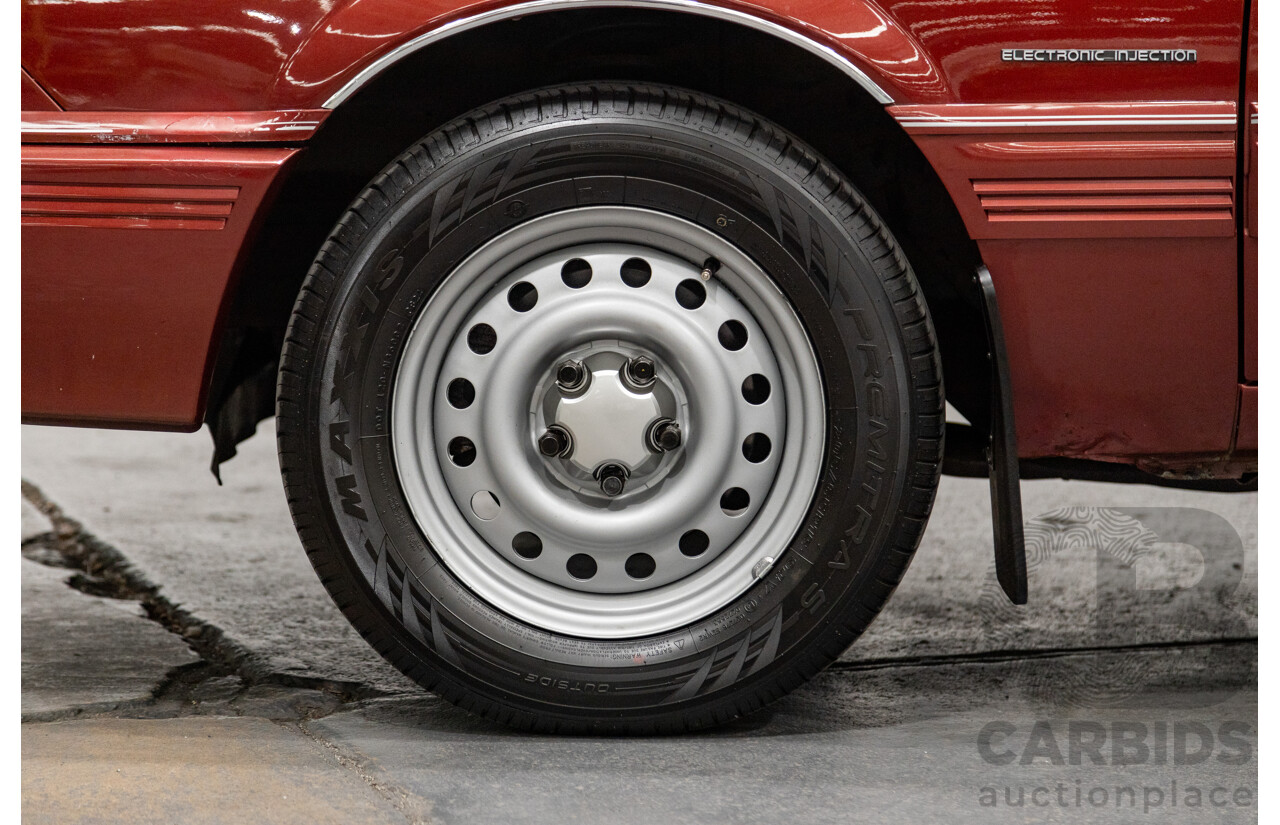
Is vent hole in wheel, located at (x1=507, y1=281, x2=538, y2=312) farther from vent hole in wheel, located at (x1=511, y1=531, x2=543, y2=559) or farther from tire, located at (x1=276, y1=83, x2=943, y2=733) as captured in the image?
vent hole in wheel, located at (x1=511, y1=531, x2=543, y2=559)

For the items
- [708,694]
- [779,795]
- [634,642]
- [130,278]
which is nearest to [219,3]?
[130,278]

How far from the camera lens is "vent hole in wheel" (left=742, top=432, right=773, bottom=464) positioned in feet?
6.31

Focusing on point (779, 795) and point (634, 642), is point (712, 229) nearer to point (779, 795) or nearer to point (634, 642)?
point (634, 642)

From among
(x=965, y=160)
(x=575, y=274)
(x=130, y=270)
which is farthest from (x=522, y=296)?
(x=965, y=160)

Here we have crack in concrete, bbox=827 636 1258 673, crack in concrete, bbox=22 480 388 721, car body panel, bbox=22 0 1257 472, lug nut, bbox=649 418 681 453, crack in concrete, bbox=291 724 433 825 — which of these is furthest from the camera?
crack in concrete, bbox=827 636 1258 673

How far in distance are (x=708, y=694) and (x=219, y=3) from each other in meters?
1.38

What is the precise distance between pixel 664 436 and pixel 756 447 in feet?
0.55

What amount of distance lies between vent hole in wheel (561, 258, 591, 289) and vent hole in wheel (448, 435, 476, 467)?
321 millimetres

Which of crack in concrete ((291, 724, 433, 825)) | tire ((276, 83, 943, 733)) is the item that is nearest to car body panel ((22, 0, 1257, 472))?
tire ((276, 83, 943, 733))

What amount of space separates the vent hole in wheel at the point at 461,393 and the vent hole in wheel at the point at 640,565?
39cm

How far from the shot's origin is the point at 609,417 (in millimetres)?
1895

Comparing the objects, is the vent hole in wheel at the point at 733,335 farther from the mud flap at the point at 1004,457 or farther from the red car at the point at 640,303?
the mud flap at the point at 1004,457

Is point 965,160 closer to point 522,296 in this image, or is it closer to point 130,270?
point 522,296

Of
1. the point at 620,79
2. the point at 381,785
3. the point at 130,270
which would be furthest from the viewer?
the point at 620,79
